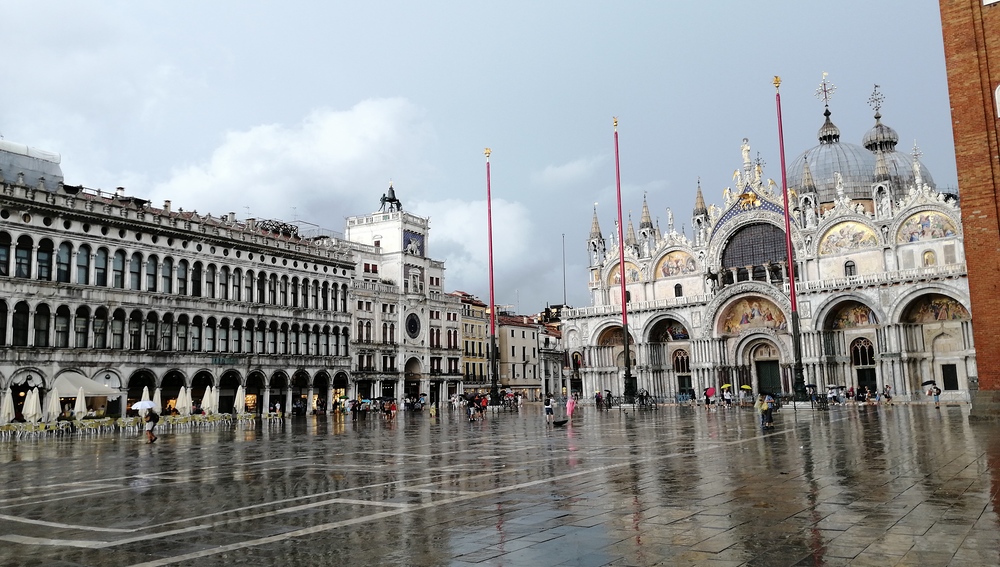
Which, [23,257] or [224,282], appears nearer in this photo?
[23,257]

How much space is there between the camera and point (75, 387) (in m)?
35.3

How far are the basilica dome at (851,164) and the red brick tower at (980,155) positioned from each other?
39.5 m

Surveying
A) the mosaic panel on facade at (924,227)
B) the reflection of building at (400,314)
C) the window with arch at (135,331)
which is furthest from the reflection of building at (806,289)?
the window with arch at (135,331)

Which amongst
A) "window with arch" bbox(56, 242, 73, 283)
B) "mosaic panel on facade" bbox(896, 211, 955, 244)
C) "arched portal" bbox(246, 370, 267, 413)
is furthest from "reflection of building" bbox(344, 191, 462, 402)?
"mosaic panel on facade" bbox(896, 211, 955, 244)

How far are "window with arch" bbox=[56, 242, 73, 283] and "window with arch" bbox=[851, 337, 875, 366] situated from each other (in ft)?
168

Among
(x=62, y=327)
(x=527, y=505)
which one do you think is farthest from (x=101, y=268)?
(x=527, y=505)

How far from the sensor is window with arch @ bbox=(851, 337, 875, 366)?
5519cm

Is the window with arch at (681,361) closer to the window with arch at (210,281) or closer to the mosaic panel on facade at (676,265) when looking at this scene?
the mosaic panel on facade at (676,265)

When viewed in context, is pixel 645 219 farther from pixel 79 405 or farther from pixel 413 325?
pixel 79 405

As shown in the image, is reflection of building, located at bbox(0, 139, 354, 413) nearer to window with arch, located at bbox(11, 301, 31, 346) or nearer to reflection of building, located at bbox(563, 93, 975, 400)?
window with arch, located at bbox(11, 301, 31, 346)

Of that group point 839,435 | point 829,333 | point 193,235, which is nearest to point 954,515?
point 839,435

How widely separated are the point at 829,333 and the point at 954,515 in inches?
2019

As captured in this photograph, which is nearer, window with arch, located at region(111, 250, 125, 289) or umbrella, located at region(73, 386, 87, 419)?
umbrella, located at region(73, 386, 87, 419)

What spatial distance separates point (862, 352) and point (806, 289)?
5891 mm
